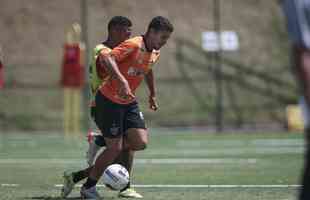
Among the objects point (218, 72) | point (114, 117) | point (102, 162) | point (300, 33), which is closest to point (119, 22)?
point (114, 117)

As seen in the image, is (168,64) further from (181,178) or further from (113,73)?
(113,73)

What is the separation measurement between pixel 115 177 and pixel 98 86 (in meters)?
1.04

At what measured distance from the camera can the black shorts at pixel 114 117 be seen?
32.5 feet

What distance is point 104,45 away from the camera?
34.6ft

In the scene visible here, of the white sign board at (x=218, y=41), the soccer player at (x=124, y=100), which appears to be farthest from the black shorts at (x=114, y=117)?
the white sign board at (x=218, y=41)

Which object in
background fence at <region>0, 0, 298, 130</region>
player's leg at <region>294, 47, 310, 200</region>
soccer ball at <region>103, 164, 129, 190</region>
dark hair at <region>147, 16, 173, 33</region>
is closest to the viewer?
player's leg at <region>294, 47, 310, 200</region>

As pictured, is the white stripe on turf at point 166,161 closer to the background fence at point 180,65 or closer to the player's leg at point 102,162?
the player's leg at point 102,162

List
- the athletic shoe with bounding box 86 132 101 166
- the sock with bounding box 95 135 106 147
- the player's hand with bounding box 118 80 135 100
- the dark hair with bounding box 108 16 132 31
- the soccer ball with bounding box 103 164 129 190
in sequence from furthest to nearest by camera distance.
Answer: the athletic shoe with bounding box 86 132 101 166, the sock with bounding box 95 135 106 147, the dark hair with bounding box 108 16 132 31, the soccer ball with bounding box 103 164 129 190, the player's hand with bounding box 118 80 135 100

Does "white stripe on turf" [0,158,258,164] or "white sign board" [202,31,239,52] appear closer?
"white stripe on turf" [0,158,258,164]

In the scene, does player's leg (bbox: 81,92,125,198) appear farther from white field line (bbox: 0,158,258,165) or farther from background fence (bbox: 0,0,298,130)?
background fence (bbox: 0,0,298,130)

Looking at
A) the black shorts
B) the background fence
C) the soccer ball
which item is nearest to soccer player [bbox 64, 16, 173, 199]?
the black shorts

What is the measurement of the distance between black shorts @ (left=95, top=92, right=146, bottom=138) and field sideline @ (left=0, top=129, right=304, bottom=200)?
0.81 metres

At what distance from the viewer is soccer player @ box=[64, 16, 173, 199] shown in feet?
32.4

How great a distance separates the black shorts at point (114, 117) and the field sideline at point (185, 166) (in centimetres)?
81
